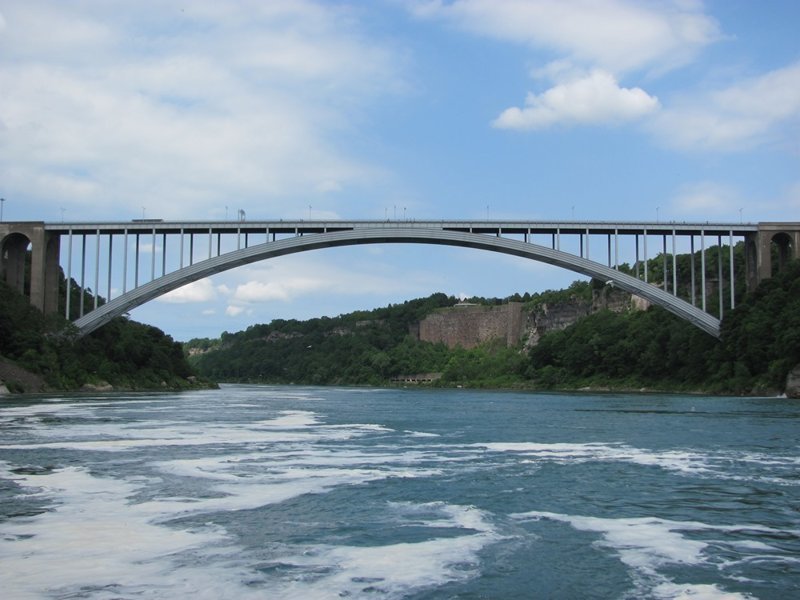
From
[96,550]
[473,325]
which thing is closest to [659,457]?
[96,550]

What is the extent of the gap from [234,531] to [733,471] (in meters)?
8.13

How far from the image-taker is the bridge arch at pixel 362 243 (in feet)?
130

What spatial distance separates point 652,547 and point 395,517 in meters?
2.76

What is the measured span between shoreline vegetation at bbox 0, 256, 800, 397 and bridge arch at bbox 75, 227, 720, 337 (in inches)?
133

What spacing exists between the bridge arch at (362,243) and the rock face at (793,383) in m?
6.63

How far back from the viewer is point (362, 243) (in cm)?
4209

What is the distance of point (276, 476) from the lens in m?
12.0

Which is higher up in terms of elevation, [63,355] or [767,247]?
[767,247]

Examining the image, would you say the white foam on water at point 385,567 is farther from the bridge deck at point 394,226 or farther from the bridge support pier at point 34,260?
the bridge support pier at point 34,260

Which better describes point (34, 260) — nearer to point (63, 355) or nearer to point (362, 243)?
point (63, 355)

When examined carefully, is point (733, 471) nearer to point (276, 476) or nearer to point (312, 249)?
point (276, 476)

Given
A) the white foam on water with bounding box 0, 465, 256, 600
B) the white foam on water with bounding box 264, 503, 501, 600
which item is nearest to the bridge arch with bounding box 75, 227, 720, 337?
the white foam on water with bounding box 0, 465, 256, 600

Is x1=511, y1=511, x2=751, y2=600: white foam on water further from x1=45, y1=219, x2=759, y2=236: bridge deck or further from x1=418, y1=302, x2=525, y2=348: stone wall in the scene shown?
x1=418, y1=302, x2=525, y2=348: stone wall

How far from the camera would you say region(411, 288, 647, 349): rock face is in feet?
293
